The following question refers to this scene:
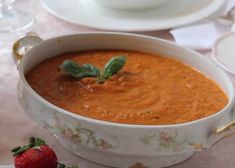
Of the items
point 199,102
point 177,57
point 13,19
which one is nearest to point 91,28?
point 13,19

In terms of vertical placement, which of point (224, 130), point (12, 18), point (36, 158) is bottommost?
point (36, 158)

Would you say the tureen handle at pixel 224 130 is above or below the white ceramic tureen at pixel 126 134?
above

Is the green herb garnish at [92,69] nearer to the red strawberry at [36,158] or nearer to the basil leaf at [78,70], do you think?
the basil leaf at [78,70]

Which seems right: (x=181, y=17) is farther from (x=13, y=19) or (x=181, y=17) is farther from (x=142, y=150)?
(x=142, y=150)

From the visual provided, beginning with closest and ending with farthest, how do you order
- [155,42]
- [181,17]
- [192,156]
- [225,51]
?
[192,156] < [155,42] < [225,51] < [181,17]

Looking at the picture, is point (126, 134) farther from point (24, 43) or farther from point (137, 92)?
point (24, 43)

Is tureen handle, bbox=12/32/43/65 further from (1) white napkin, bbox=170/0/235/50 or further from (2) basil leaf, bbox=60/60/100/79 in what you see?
(1) white napkin, bbox=170/0/235/50

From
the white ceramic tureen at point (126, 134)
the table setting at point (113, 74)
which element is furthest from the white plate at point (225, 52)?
the white ceramic tureen at point (126, 134)

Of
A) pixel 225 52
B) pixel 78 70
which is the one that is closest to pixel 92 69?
pixel 78 70
